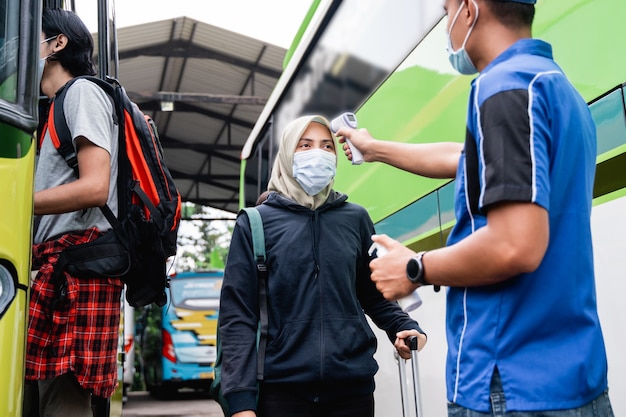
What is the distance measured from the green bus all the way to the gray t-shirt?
1496 millimetres

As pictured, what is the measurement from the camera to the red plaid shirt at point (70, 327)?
7.72 feet

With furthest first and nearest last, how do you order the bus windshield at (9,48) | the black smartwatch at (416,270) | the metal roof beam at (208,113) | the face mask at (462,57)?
1. the metal roof beam at (208,113)
2. the bus windshield at (9,48)
3. the face mask at (462,57)
4. the black smartwatch at (416,270)

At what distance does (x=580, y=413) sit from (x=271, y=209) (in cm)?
144

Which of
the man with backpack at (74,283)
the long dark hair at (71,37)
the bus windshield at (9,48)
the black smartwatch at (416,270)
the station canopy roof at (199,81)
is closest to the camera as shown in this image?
the black smartwatch at (416,270)

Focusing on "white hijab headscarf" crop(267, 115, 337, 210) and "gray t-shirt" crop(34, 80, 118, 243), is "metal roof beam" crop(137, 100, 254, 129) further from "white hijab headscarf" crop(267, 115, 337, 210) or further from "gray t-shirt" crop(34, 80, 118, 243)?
"gray t-shirt" crop(34, 80, 118, 243)

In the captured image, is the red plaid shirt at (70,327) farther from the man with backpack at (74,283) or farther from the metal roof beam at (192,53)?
the metal roof beam at (192,53)

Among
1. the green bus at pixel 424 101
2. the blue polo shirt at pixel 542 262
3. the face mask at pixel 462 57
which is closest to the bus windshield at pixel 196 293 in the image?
the green bus at pixel 424 101

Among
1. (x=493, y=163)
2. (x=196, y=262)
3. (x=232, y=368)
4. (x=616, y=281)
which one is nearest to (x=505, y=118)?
(x=493, y=163)

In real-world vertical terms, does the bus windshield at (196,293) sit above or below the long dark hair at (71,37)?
above

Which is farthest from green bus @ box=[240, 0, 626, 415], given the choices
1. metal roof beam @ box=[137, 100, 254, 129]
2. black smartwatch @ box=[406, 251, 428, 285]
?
metal roof beam @ box=[137, 100, 254, 129]

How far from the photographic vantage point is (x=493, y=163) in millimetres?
1400

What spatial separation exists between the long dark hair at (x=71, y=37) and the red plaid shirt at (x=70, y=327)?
637 millimetres

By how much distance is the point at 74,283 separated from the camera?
7.88ft

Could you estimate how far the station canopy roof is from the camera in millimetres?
Result: 14344
